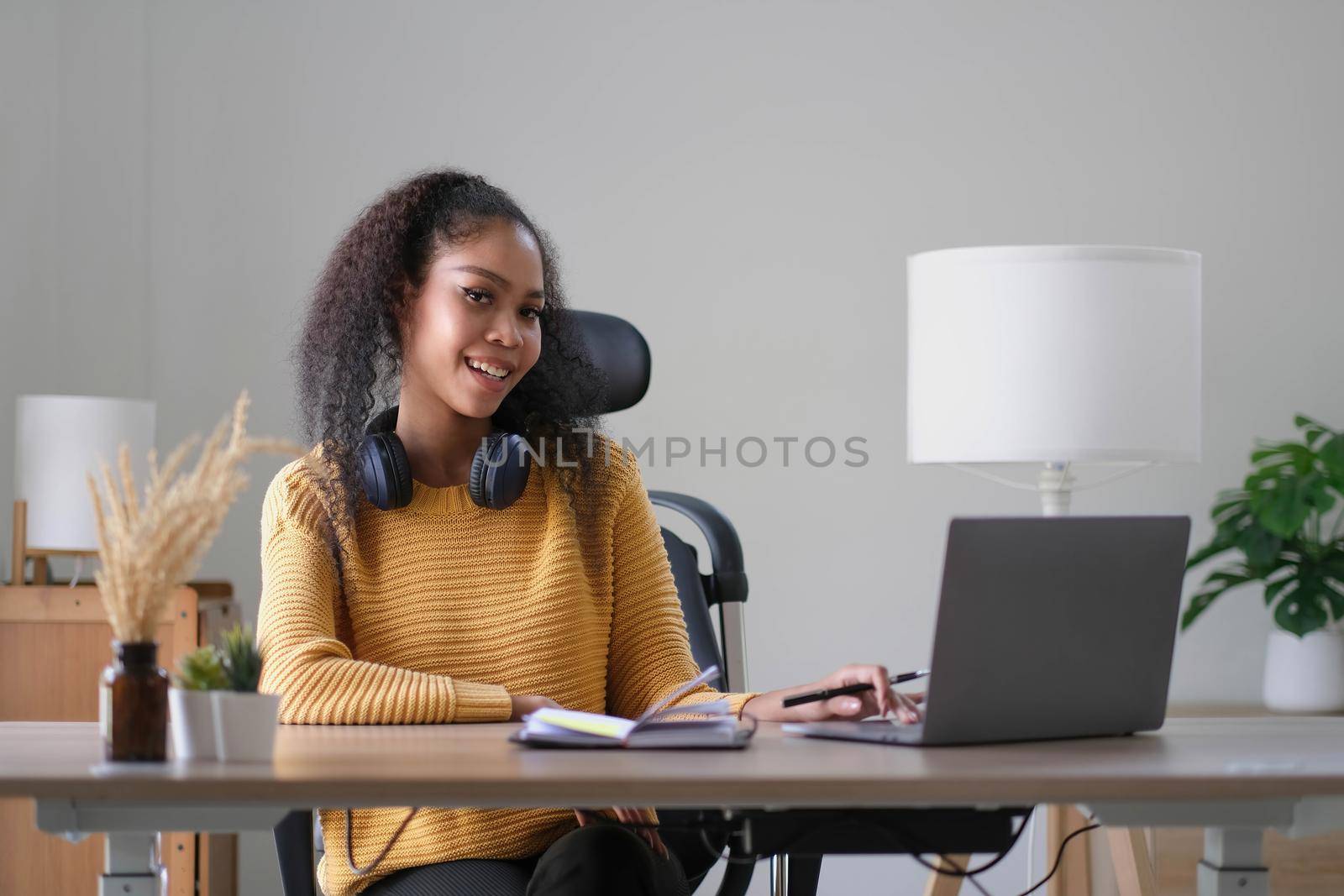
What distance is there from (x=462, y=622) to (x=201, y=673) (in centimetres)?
52

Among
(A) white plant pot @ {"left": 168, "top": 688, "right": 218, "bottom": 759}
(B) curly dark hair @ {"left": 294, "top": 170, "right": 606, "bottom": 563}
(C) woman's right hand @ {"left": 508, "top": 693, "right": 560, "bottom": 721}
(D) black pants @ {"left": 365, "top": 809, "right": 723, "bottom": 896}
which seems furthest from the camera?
(B) curly dark hair @ {"left": 294, "top": 170, "right": 606, "bottom": 563}

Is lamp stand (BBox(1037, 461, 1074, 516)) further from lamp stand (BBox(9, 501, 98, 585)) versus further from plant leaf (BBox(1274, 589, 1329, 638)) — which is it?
lamp stand (BBox(9, 501, 98, 585))

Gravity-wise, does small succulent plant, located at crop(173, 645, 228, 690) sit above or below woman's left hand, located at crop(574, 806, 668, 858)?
above

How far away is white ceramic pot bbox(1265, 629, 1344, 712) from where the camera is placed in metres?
3.09

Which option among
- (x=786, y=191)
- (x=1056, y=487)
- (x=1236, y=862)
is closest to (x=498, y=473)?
(x=1236, y=862)

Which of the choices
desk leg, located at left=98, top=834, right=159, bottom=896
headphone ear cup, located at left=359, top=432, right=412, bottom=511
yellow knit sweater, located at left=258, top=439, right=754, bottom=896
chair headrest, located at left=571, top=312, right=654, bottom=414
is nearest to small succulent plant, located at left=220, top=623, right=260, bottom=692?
desk leg, located at left=98, top=834, right=159, bottom=896

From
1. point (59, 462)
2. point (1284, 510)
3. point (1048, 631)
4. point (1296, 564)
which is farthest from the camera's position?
point (1296, 564)

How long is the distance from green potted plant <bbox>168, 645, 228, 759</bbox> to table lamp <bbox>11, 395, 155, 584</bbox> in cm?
175

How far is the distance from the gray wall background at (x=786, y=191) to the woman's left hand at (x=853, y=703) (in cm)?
197

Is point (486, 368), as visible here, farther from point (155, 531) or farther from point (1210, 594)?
point (1210, 594)

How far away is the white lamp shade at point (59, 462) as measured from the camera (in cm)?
275

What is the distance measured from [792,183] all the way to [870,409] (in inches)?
22.8

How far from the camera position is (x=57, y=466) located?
2.76 meters

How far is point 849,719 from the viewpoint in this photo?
56.8 inches
